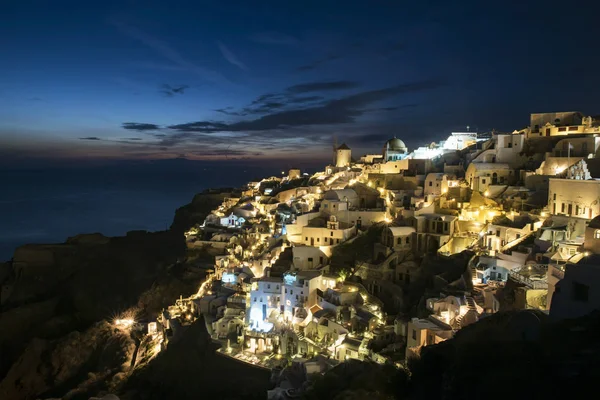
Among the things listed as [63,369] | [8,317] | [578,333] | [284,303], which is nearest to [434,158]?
[284,303]

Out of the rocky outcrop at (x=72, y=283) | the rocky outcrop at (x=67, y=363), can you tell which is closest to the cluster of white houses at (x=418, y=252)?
the rocky outcrop at (x=67, y=363)

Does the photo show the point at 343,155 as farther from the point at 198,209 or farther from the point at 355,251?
the point at 355,251

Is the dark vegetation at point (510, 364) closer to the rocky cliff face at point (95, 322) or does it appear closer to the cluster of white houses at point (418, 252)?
the cluster of white houses at point (418, 252)

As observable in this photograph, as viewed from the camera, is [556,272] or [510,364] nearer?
[510,364]

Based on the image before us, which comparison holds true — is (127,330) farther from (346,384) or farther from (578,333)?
(578,333)

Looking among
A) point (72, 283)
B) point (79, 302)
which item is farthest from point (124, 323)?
point (72, 283)

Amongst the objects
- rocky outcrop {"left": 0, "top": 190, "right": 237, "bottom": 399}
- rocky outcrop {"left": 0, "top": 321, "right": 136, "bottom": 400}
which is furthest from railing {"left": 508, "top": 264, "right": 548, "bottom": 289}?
rocky outcrop {"left": 0, "top": 321, "right": 136, "bottom": 400}
